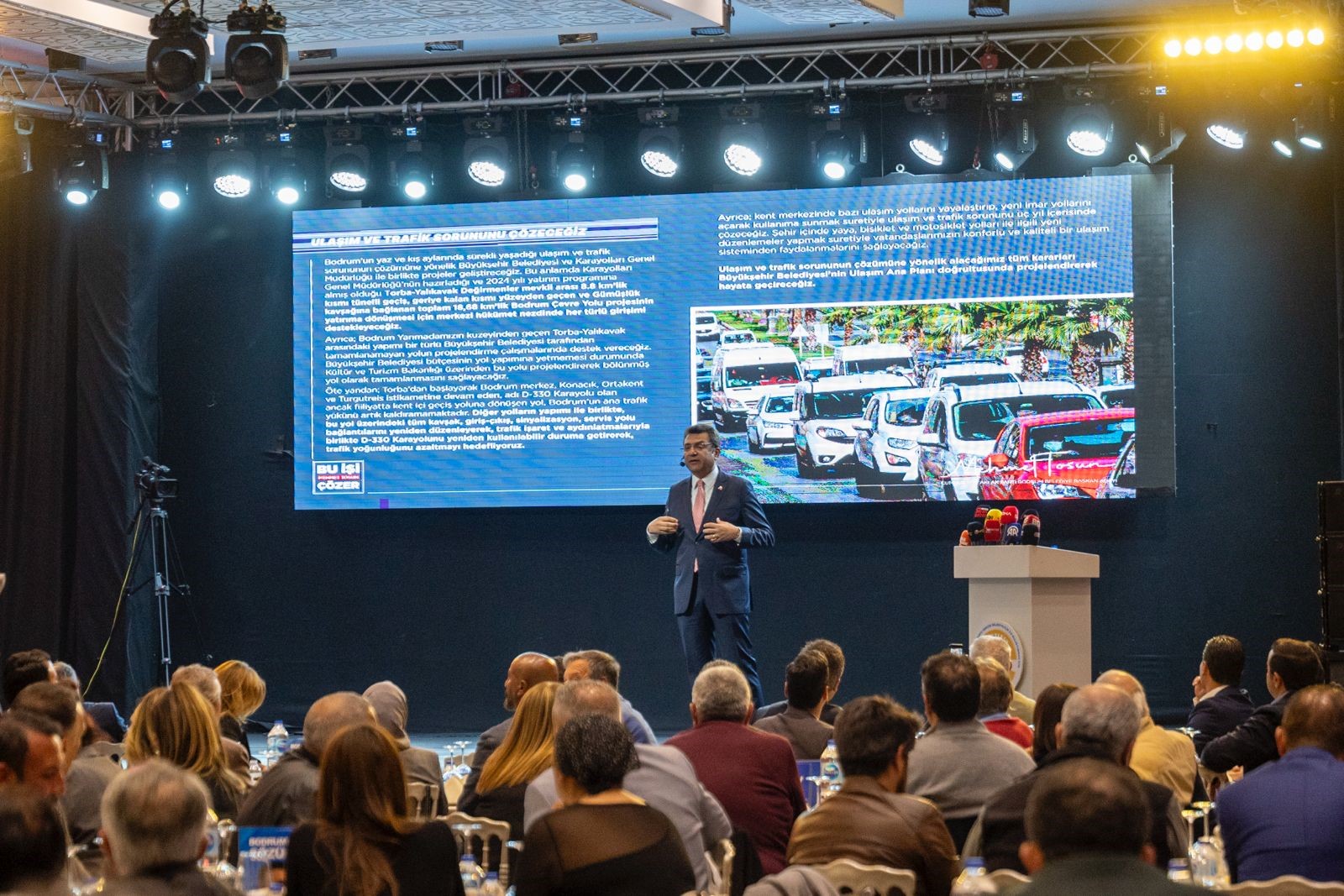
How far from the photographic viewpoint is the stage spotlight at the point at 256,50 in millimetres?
6691

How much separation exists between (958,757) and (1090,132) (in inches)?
207

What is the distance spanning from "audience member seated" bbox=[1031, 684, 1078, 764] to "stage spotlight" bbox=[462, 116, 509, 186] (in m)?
5.64

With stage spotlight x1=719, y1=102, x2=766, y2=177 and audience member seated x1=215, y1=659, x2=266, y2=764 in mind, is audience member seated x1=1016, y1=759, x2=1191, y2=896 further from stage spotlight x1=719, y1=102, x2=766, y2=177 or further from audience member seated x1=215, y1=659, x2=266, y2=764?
stage spotlight x1=719, y1=102, x2=766, y2=177

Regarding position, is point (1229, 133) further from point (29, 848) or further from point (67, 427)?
point (29, 848)

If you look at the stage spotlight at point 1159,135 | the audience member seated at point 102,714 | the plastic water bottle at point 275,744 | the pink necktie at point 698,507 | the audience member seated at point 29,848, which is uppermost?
the stage spotlight at point 1159,135

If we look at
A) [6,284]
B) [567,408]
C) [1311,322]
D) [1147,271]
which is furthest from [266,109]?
[1311,322]

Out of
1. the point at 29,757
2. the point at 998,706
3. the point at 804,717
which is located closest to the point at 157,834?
the point at 29,757

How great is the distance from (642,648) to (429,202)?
3002 mm

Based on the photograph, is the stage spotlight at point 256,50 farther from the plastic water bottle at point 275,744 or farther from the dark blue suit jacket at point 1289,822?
the dark blue suit jacket at point 1289,822

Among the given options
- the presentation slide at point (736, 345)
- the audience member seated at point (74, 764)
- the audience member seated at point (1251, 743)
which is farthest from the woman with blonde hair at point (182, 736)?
the presentation slide at point (736, 345)

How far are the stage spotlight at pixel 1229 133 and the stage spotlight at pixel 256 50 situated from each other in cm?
469

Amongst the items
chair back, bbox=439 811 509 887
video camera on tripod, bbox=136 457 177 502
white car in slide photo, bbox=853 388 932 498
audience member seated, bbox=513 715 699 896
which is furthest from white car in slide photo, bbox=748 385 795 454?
audience member seated, bbox=513 715 699 896

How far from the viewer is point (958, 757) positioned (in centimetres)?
383

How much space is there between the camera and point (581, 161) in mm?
8805
